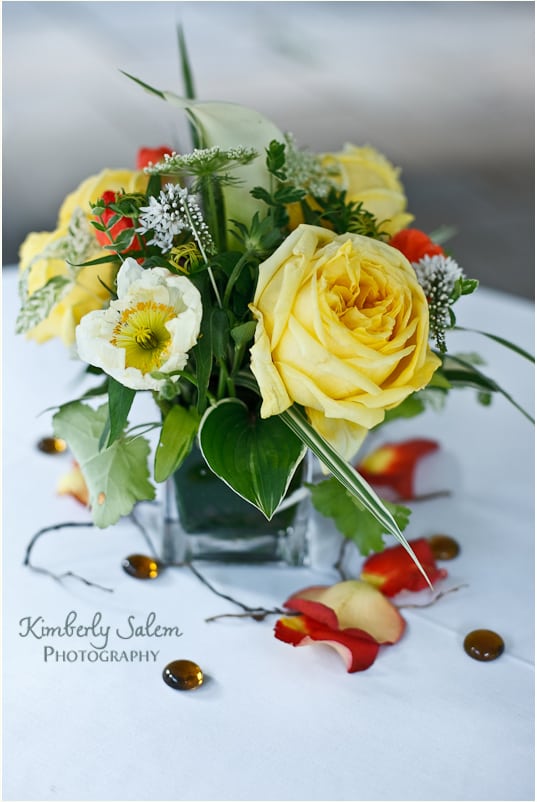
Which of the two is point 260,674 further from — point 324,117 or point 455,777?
point 324,117

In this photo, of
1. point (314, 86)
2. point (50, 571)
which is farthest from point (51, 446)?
point (314, 86)

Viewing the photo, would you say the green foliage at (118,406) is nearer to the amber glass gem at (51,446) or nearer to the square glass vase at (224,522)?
the square glass vase at (224,522)

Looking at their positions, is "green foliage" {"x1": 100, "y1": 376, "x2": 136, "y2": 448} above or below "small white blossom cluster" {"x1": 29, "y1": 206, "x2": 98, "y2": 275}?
below

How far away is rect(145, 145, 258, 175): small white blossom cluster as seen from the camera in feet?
2.05

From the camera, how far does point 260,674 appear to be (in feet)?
2.40

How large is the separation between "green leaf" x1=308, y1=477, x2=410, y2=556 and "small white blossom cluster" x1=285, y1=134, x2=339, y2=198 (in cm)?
25

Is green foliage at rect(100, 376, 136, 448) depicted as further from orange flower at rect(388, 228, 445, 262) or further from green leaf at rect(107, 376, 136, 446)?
orange flower at rect(388, 228, 445, 262)

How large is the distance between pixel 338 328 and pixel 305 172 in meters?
0.19

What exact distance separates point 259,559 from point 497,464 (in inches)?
12.0

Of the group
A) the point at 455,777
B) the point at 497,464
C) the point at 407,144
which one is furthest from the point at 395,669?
the point at 407,144

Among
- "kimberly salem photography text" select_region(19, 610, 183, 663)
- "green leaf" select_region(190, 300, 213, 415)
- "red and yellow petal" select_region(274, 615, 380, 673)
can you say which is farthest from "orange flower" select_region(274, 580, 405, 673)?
"green leaf" select_region(190, 300, 213, 415)

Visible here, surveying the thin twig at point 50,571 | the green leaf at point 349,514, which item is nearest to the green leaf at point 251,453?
the green leaf at point 349,514

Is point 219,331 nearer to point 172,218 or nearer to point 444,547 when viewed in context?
point 172,218

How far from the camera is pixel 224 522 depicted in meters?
0.83
